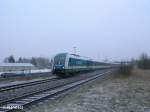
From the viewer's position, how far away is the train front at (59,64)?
121ft

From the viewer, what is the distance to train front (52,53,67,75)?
37.0 metres

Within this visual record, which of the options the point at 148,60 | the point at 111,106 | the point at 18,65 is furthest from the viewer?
the point at 18,65

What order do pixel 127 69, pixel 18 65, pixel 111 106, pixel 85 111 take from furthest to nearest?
pixel 18 65 < pixel 127 69 < pixel 111 106 < pixel 85 111

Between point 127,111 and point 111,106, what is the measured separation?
1.39 meters

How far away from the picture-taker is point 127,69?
1842 inches

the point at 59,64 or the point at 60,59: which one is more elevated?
the point at 60,59

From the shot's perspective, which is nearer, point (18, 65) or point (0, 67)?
point (0, 67)

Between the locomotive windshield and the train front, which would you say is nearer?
the train front

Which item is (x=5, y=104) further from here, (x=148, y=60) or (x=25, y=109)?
(x=148, y=60)

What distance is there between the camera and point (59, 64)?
37.3m

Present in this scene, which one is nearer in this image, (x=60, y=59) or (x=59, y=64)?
(x=59, y=64)

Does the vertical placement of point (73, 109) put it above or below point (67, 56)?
below

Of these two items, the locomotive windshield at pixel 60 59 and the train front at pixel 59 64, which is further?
the locomotive windshield at pixel 60 59

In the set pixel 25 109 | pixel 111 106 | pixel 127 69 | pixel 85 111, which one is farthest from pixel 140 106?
pixel 127 69
